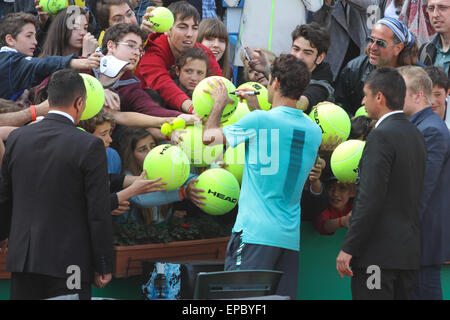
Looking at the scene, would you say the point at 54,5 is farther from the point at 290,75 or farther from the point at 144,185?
the point at 290,75

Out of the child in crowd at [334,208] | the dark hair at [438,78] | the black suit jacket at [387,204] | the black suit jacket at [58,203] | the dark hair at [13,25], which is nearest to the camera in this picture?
the black suit jacket at [58,203]

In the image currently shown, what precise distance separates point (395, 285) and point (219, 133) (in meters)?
1.58

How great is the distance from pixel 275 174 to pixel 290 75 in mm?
655

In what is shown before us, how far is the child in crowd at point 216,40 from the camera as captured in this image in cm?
675

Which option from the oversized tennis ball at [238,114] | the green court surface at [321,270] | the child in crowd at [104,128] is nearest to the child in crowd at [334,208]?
the green court surface at [321,270]

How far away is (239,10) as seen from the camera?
25.5 feet

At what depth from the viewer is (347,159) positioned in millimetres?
5102

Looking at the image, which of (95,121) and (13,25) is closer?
(95,121)

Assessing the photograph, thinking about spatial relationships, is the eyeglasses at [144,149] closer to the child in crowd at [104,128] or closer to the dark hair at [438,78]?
the child in crowd at [104,128]

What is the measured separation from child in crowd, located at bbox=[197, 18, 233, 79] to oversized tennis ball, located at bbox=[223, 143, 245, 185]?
1.61m

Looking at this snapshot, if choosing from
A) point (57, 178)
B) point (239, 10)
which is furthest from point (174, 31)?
point (57, 178)

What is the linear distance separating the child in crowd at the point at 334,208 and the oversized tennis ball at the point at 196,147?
1.17 m

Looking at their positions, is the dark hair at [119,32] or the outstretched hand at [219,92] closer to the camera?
the outstretched hand at [219,92]

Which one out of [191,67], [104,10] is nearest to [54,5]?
[104,10]
